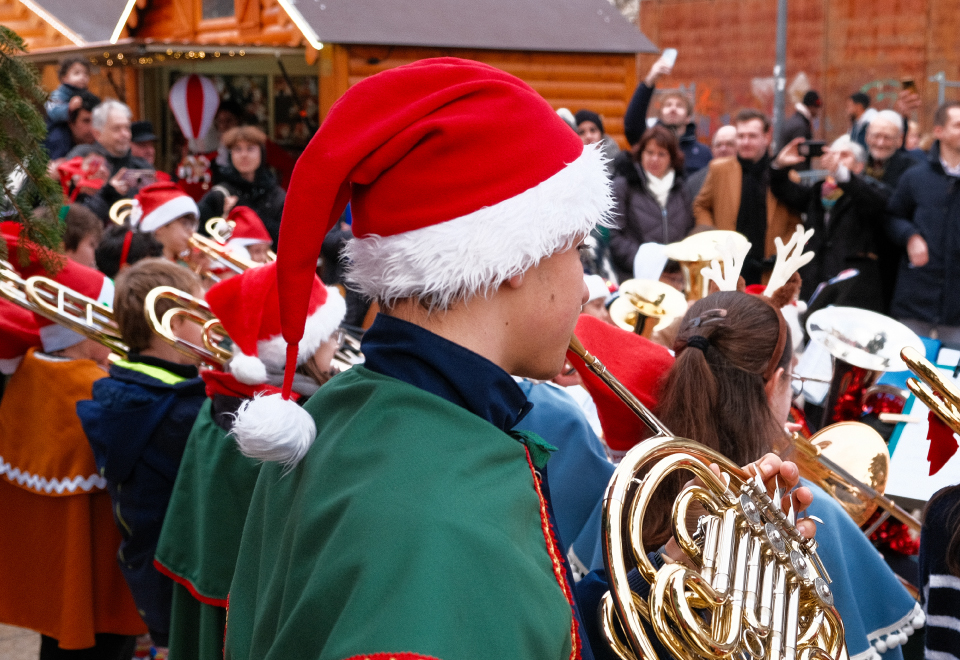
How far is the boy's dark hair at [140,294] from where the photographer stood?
3.10m

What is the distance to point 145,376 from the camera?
9.73ft

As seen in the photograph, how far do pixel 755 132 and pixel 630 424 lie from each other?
4.68 meters

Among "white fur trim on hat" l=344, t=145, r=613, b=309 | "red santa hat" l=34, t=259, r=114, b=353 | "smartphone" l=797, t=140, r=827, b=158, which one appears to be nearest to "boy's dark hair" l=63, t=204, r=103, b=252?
"red santa hat" l=34, t=259, r=114, b=353

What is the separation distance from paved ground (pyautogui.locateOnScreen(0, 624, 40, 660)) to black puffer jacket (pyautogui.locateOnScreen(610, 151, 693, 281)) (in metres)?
3.57

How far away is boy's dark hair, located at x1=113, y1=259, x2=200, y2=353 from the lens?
3096 mm

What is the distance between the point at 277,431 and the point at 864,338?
207 centimetres

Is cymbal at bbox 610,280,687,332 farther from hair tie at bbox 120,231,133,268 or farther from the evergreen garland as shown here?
hair tie at bbox 120,231,133,268

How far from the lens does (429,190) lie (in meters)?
1.21

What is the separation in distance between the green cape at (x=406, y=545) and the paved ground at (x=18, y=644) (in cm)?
303

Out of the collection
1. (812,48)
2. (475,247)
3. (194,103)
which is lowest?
(812,48)

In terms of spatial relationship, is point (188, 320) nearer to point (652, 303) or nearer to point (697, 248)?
point (652, 303)

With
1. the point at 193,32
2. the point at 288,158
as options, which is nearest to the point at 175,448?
the point at 288,158

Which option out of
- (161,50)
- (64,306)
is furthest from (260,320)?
(161,50)

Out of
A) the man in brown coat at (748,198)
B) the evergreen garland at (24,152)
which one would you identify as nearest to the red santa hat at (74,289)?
the evergreen garland at (24,152)
